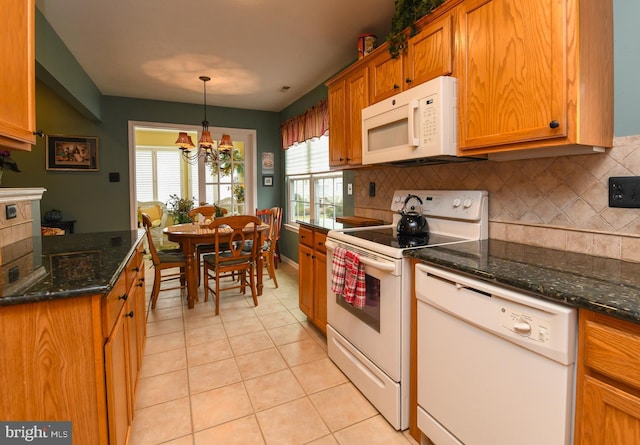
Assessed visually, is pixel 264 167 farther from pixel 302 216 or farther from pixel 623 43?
pixel 623 43

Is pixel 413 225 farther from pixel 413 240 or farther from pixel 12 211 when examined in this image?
pixel 12 211

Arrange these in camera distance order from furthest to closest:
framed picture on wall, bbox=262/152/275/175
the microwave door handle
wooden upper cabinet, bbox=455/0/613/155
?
framed picture on wall, bbox=262/152/275/175, the microwave door handle, wooden upper cabinet, bbox=455/0/613/155

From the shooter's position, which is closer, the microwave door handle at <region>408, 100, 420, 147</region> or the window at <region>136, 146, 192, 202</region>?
the microwave door handle at <region>408, 100, 420, 147</region>

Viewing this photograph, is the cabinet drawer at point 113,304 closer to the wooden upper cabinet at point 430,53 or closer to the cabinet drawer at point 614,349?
the cabinet drawer at point 614,349

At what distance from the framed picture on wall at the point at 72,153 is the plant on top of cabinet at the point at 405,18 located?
4.09 meters

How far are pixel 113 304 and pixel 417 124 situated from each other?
163 cm

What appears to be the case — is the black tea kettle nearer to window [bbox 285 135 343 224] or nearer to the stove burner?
the stove burner

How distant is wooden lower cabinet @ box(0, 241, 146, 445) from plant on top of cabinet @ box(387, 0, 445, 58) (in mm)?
1976

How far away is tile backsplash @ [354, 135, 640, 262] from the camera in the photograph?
133 centimetres

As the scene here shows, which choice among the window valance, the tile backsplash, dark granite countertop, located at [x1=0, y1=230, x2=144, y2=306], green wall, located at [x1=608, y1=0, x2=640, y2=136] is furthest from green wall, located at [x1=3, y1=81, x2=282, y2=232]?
green wall, located at [x1=608, y1=0, x2=640, y2=136]

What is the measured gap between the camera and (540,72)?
4.30 feet

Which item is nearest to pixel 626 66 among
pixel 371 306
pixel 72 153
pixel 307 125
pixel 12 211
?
pixel 371 306

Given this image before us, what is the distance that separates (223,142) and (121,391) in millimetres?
3157

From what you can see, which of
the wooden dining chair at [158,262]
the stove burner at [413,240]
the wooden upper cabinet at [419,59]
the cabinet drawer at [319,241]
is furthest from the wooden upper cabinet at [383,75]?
the wooden dining chair at [158,262]
